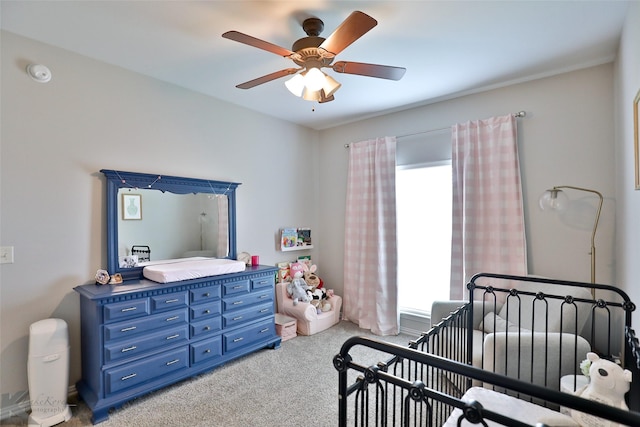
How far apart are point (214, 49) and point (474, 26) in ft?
6.08

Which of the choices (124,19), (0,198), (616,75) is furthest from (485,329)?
(0,198)

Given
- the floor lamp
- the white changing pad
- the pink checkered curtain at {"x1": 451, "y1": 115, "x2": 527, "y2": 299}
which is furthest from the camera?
the pink checkered curtain at {"x1": 451, "y1": 115, "x2": 527, "y2": 299}

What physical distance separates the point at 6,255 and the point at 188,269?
1.15m

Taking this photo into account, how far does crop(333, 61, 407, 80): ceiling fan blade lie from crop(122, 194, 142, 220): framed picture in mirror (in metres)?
1.99

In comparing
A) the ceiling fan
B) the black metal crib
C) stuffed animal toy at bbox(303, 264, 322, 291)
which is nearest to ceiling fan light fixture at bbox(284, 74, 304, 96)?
the ceiling fan

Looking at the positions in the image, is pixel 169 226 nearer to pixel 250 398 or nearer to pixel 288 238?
pixel 288 238

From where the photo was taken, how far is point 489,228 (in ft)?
9.66

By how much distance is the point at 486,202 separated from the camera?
117 inches

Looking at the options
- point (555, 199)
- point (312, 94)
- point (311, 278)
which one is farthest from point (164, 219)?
point (555, 199)

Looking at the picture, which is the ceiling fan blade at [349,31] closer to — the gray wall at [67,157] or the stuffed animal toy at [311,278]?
the gray wall at [67,157]

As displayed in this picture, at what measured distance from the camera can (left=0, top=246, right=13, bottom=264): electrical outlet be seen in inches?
80.7

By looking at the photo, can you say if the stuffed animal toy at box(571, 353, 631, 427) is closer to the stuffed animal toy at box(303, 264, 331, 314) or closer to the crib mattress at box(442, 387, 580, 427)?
the crib mattress at box(442, 387, 580, 427)

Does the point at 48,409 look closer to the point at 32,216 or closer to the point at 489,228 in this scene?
the point at 32,216

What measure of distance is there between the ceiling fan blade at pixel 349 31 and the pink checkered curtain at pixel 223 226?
200 cm
